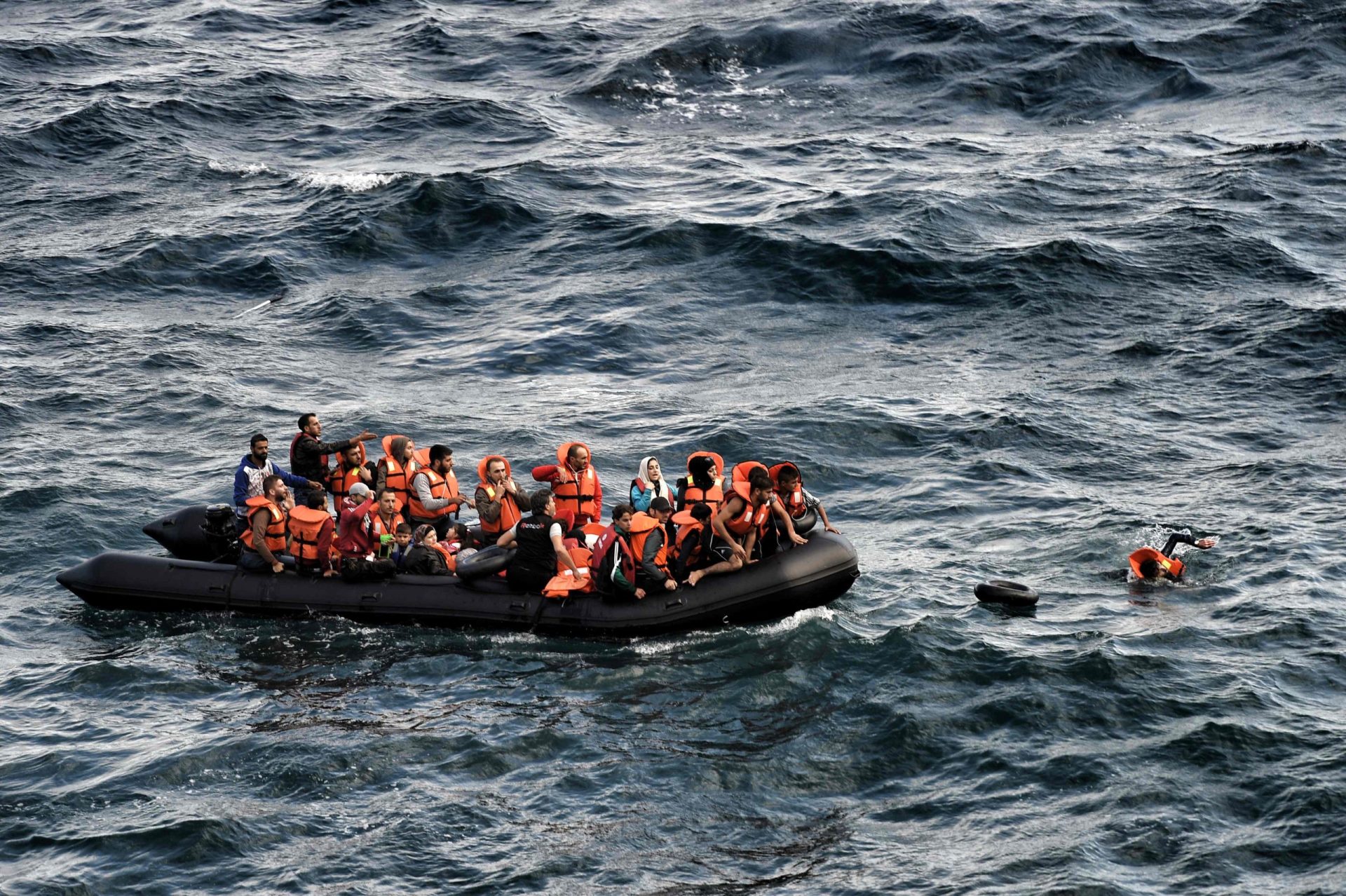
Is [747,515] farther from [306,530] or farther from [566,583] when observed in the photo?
[306,530]

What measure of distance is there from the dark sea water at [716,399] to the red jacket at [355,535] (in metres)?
1.03

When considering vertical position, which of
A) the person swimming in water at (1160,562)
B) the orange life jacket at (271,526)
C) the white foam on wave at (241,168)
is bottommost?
the person swimming in water at (1160,562)

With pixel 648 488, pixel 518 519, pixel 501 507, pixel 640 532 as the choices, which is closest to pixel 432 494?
pixel 501 507

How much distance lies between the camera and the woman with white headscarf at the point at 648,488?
62.5 ft

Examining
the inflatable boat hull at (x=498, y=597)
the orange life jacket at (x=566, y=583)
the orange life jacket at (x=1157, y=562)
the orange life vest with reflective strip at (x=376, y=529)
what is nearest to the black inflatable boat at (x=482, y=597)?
the inflatable boat hull at (x=498, y=597)

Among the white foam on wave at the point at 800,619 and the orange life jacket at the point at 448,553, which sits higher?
the orange life jacket at the point at 448,553

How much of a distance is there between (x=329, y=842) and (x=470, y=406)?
39.2ft

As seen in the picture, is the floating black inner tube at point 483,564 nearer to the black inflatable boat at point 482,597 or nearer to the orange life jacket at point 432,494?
the black inflatable boat at point 482,597

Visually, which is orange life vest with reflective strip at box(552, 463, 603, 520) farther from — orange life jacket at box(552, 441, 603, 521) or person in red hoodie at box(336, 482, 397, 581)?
person in red hoodie at box(336, 482, 397, 581)

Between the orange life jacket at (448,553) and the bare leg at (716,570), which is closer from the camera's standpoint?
the bare leg at (716,570)

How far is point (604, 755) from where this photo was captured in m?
15.5

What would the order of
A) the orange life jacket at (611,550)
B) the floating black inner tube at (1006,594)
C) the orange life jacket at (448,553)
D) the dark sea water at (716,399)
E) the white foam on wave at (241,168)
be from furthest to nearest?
the white foam on wave at (241,168)
the orange life jacket at (448,553)
the floating black inner tube at (1006,594)
the orange life jacket at (611,550)
the dark sea water at (716,399)

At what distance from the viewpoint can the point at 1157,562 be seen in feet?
61.6

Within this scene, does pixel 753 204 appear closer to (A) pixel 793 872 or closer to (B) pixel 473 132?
(B) pixel 473 132
